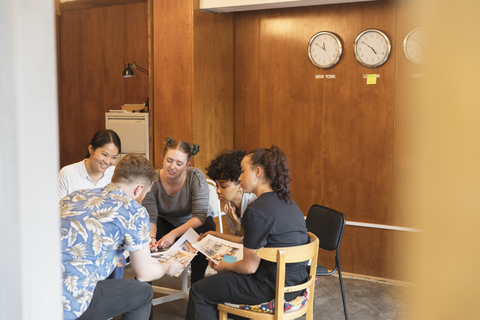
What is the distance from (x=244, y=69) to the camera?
4785mm

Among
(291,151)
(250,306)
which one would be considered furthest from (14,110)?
(291,151)

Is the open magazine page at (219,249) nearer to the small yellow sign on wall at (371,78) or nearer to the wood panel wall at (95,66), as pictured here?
the small yellow sign on wall at (371,78)

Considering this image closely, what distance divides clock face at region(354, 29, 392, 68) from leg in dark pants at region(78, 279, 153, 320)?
9.94ft

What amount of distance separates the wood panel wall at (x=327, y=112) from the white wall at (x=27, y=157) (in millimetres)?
3690

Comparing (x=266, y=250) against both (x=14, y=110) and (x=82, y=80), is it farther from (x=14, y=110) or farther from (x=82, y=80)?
(x=82, y=80)

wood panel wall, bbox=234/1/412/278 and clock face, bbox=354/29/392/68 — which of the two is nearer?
clock face, bbox=354/29/392/68

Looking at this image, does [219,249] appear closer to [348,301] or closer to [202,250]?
[202,250]

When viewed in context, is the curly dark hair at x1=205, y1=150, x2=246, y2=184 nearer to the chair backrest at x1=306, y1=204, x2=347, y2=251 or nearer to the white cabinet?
the chair backrest at x1=306, y1=204, x2=347, y2=251

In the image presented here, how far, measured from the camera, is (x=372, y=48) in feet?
13.6

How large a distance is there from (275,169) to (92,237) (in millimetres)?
1039

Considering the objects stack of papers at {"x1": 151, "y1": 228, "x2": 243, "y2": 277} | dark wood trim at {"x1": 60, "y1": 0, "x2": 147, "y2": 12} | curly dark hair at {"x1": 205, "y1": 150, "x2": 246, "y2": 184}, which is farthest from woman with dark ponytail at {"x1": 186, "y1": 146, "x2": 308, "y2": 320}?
dark wood trim at {"x1": 60, "y1": 0, "x2": 147, "y2": 12}

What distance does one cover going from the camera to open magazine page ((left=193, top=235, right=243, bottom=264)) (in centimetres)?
249

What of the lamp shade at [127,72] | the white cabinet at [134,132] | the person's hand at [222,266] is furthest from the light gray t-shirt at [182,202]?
the lamp shade at [127,72]

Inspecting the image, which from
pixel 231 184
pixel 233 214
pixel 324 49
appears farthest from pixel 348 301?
pixel 324 49
